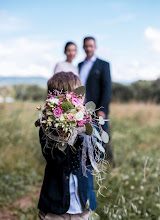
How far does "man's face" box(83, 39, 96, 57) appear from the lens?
342 cm

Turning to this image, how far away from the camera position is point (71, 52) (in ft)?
10.5

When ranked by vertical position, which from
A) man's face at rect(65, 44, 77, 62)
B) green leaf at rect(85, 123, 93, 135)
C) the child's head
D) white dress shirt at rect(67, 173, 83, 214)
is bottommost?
white dress shirt at rect(67, 173, 83, 214)

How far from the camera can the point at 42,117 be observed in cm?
155

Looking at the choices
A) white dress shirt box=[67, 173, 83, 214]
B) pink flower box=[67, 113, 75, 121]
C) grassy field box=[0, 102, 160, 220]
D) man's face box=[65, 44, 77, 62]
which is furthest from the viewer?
man's face box=[65, 44, 77, 62]

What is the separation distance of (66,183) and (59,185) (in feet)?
0.22

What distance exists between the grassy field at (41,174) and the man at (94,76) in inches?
31.4

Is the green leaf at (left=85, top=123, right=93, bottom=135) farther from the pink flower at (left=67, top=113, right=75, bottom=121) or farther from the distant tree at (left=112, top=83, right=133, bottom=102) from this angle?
the distant tree at (left=112, top=83, right=133, bottom=102)

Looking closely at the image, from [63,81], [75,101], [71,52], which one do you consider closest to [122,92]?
[71,52]

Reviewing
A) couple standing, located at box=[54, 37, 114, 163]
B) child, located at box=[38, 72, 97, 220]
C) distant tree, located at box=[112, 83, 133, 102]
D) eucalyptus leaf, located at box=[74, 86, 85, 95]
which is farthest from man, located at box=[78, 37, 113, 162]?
distant tree, located at box=[112, 83, 133, 102]

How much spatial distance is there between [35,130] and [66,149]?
3450 millimetres

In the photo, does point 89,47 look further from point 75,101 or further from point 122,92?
point 122,92

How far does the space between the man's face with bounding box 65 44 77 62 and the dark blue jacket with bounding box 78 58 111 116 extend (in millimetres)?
320

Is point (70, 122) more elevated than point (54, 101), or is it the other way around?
point (54, 101)

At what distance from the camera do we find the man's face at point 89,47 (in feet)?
11.2
